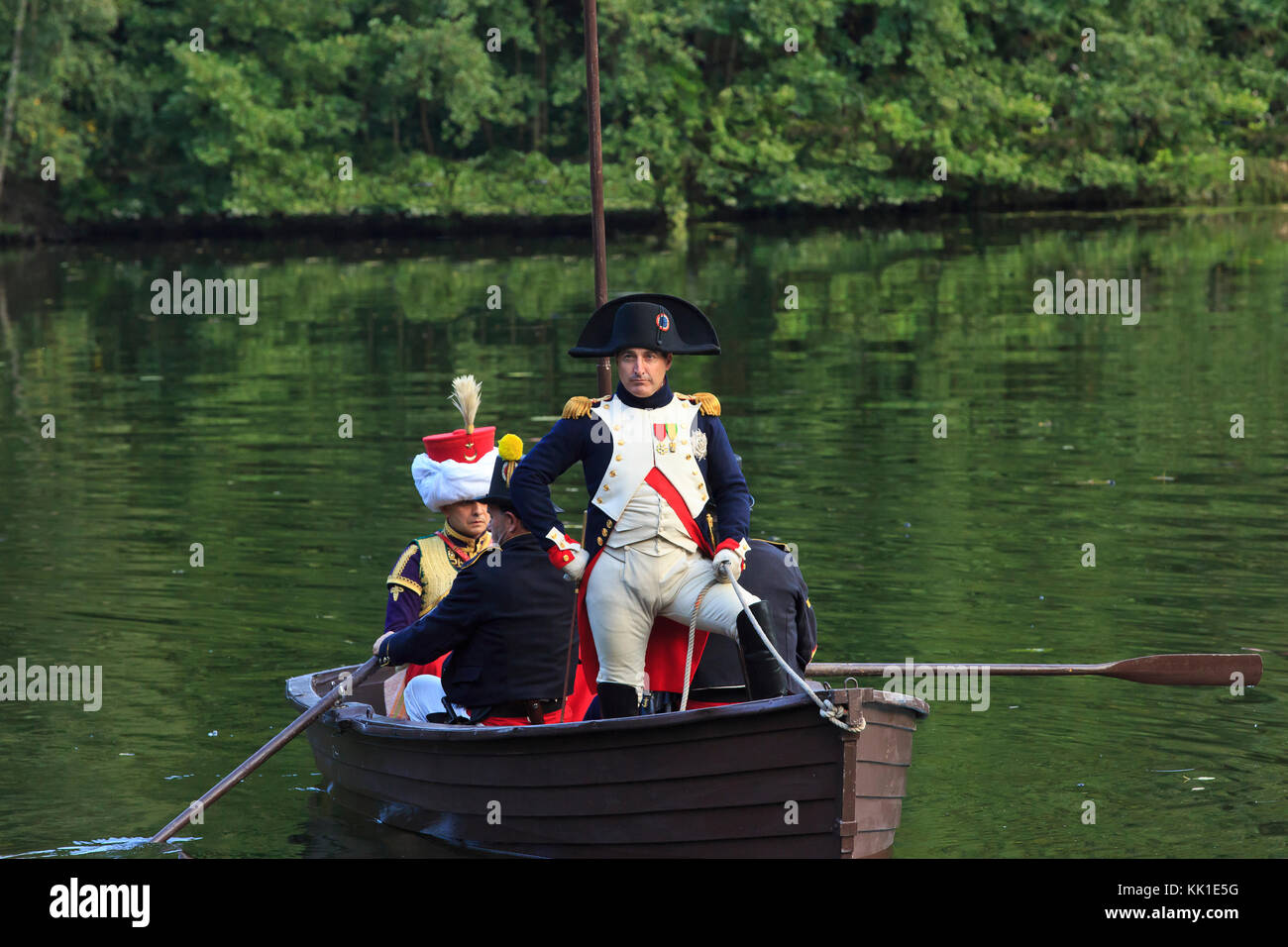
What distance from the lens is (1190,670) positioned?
26.9 feet

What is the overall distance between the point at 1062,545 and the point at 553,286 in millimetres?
21128

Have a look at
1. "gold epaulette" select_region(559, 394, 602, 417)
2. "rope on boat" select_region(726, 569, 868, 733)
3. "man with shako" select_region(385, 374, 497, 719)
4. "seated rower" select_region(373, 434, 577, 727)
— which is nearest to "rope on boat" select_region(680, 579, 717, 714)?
"rope on boat" select_region(726, 569, 868, 733)

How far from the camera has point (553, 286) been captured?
3331 cm

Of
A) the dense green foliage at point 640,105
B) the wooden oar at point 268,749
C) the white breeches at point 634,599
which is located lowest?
the wooden oar at point 268,749

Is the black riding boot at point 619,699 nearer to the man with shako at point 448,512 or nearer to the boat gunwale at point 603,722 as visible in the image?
the boat gunwale at point 603,722

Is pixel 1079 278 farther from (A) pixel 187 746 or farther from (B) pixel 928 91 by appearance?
(A) pixel 187 746

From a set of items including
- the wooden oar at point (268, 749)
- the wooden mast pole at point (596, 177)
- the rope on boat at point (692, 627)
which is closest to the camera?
the rope on boat at point (692, 627)

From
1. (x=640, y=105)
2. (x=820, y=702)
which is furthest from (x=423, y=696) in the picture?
(x=640, y=105)

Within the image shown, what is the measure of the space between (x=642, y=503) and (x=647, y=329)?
2.16 ft

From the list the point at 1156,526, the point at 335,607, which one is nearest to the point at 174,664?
the point at 335,607

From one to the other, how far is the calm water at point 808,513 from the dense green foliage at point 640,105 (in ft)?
42.1

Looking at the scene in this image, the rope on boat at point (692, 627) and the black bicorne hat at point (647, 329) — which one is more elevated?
the black bicorne hat at point (647, 329)

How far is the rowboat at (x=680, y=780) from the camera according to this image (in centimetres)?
663

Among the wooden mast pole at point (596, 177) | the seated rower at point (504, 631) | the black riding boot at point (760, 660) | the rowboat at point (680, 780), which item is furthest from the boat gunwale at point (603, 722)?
the wooden mast pole at point (596, 177)
